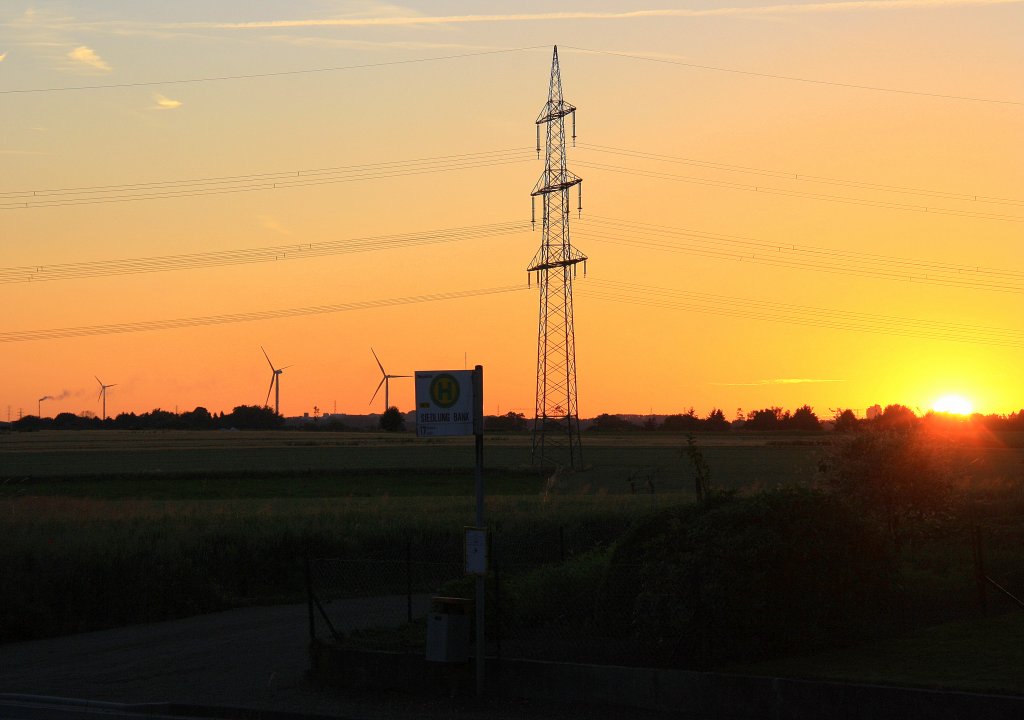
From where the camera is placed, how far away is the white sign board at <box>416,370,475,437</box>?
13523mm

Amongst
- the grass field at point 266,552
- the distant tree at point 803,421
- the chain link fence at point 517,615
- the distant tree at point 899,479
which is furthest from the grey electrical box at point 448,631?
the distant tree at point 803,421

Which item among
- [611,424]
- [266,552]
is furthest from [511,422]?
[266,552]

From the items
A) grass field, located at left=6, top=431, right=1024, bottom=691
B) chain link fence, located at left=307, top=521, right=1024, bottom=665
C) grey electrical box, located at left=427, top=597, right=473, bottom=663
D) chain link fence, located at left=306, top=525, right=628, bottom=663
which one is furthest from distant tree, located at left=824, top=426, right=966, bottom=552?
grey electrical box, located at left=427, top=597, right=473, bottom=663

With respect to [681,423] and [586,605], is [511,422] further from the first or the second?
[586,605]

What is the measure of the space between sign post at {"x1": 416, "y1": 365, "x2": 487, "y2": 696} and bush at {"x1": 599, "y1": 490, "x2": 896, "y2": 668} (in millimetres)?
2087

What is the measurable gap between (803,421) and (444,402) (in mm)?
150522

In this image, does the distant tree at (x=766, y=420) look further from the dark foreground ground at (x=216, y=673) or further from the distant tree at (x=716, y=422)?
the dark foreground ground at (x=216, y=673)

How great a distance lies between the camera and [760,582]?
13.6m

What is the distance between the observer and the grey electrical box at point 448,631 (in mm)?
13719

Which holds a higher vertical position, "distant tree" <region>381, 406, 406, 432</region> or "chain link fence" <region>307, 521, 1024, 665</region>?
"distant tree" <region>381, 406, 406, 432</region>

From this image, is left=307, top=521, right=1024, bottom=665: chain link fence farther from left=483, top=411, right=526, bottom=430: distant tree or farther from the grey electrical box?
left=483, top=411, right=526, bottom=430: distant tree

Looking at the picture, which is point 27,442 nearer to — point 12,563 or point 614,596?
point 12,563

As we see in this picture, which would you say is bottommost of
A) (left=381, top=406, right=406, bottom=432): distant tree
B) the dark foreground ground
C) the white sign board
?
the dark foreground ground

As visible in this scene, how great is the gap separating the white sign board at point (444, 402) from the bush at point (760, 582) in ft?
10.5
